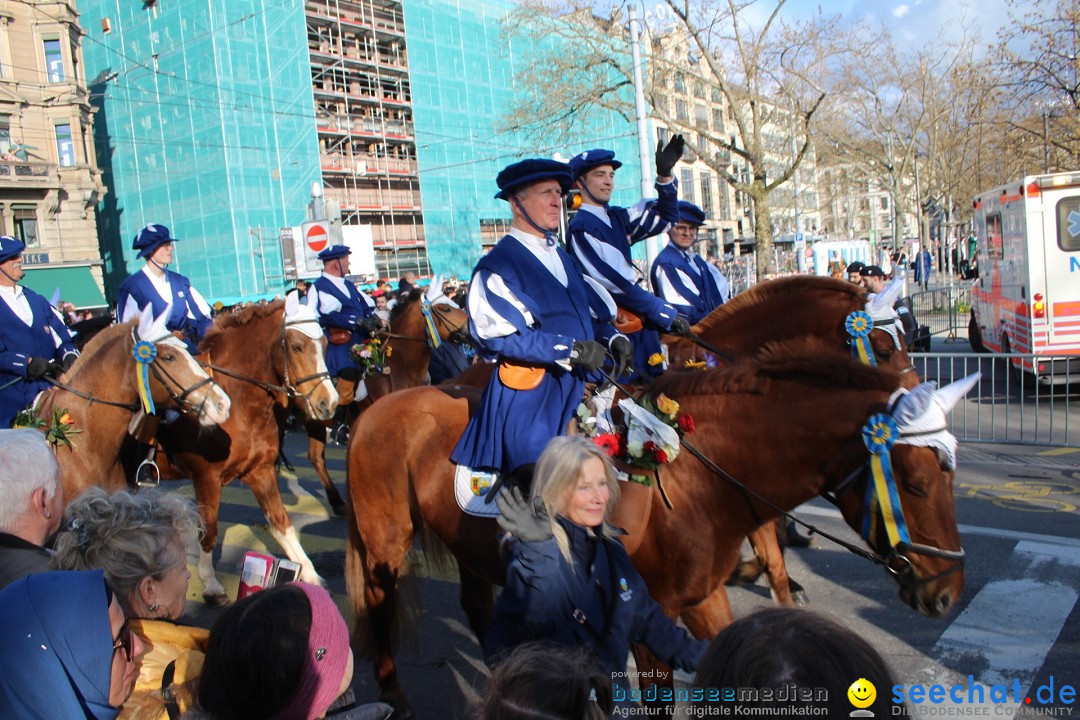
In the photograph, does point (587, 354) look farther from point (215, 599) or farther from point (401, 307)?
point (401, 307)

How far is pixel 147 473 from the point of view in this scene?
Answer: 19.6ft

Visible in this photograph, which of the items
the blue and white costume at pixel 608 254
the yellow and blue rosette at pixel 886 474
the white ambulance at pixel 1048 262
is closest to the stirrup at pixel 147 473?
the blue and white costume at pixel 608 254

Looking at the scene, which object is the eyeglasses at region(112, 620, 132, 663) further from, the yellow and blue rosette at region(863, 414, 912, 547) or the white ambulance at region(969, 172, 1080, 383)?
the white ambulance at region(969, 172, 1080, 383)

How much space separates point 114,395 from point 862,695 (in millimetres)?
5320

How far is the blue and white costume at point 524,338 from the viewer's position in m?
3.44

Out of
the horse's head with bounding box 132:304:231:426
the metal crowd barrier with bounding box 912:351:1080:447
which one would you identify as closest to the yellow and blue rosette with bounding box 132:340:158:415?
the horse's head with bounding box 132:304:231:426

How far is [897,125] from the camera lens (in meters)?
35.7

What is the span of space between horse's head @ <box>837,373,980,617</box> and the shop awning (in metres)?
35.7

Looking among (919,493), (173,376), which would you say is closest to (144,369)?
(173,376)

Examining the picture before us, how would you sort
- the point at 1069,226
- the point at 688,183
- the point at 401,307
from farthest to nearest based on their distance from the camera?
the point at 688,183 < the point at 1069,226 < the point at 401,307

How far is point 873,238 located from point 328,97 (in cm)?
3790

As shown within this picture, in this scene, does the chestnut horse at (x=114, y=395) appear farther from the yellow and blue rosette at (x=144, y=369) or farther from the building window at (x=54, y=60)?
the building window at (x=54, y=60)

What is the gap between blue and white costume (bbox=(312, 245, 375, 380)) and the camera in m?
8.95

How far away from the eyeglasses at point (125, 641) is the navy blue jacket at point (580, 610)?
105 centimetres
